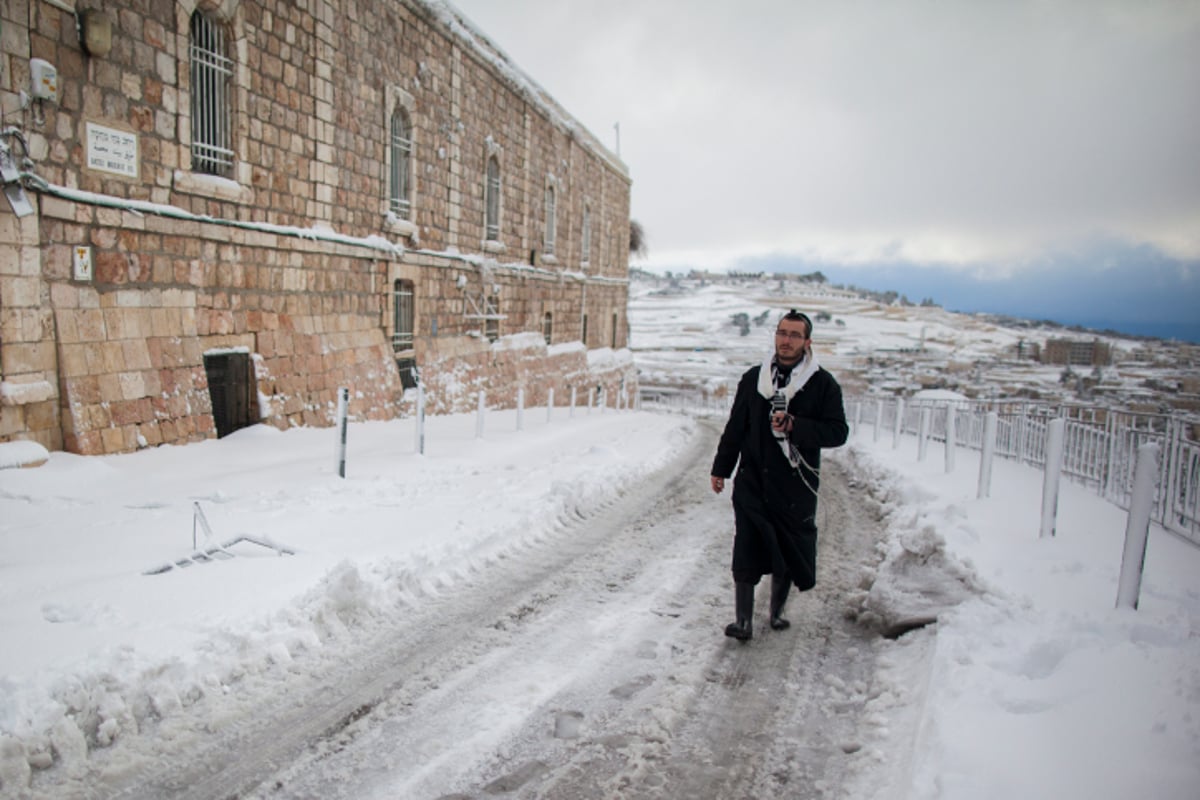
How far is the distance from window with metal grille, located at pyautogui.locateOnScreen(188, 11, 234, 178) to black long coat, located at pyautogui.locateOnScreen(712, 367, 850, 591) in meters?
8.07

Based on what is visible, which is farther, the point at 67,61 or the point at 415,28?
the point at 415,28

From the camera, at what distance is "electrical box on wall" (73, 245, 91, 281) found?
719cm

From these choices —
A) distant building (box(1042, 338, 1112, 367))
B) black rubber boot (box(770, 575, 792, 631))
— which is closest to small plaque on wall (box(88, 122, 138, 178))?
black rubber boot (box(770, 575, 792, 631))

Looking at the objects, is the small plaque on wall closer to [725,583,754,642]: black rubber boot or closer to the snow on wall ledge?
the snow on wall ledge

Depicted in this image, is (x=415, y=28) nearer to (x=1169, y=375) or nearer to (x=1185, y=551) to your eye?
(x=1185, y=551)

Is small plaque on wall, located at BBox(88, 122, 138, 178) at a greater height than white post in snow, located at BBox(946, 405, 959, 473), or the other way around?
small plaque on wall, located at BBox(88, 122, 138, 178)

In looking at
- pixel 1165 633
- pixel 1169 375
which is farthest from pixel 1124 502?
pixel 1165 633

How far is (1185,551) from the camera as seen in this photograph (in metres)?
6.65

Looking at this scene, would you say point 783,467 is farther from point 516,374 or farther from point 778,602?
point 516,374

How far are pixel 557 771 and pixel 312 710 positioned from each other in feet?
4.14

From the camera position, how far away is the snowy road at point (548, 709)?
2.85m

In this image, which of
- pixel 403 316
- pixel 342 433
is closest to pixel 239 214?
pixel 342 433

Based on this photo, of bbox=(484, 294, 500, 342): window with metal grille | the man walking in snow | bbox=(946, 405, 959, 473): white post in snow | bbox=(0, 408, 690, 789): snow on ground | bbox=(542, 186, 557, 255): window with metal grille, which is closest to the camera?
bbox=(0, 408, 690, 789): snow on ground

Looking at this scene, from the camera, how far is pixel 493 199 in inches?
728
